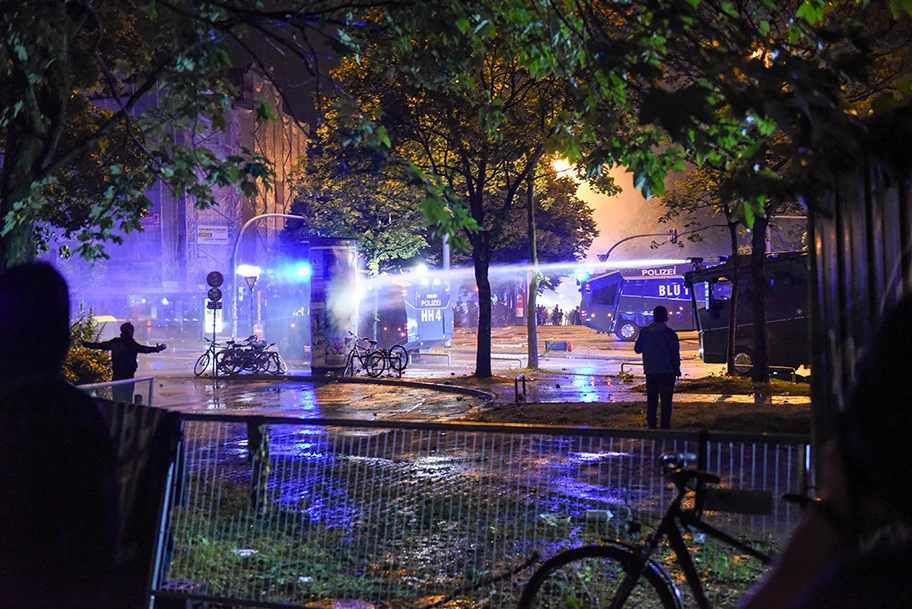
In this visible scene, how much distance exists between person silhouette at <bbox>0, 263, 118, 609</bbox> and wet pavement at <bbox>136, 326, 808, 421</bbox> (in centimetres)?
988

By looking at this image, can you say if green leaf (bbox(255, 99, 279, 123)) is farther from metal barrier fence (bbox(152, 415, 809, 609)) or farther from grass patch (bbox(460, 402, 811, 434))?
grass patch (bbox(460, 402, 811, 434))

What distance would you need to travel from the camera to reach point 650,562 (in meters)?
3.81

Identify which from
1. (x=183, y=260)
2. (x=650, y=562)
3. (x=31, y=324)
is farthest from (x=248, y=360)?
(x=183, y=260)

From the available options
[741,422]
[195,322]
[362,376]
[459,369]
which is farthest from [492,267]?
[741,422]

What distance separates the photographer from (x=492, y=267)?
196 feet

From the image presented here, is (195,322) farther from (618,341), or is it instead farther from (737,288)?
(737,288)

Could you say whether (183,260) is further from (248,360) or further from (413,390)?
(413,390)

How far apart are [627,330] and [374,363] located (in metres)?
26.0

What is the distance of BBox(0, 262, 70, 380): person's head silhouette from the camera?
9.32 ft

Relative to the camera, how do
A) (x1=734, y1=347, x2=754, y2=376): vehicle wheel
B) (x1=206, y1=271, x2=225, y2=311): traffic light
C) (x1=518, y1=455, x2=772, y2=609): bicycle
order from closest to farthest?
1. (x1=518, y1=455, x2=772, y2=609): bicycle
2. (x1=734, y1=347, x2=754, y2=376): vehicle wheel
3. (x1=206, y1=271, x2=225, y2=311): traffic light

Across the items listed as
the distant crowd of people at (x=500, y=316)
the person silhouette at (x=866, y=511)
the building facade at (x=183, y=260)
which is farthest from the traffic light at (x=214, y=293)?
the distant crowd of people at (x=500, y=316)

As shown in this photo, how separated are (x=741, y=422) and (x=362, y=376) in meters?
16.1

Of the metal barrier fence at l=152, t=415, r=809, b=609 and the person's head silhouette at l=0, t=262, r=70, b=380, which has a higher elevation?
the person's head silhouette at l=0, t=262, r=70, b=380

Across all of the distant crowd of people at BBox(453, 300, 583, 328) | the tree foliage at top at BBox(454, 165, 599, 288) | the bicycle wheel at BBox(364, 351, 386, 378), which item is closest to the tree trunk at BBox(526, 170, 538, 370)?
the bicycle wheel at BBox(364, 351, 386, 378)
